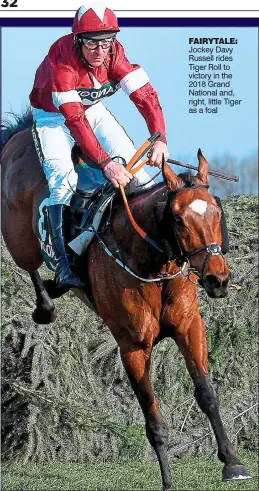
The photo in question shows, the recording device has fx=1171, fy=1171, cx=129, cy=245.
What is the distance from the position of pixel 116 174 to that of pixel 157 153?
0.36 metres

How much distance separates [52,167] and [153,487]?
116 inches

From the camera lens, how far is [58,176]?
26.0 ft

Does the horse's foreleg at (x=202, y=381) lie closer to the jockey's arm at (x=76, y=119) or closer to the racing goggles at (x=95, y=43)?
the jockey's arm at (x=76, y=119)

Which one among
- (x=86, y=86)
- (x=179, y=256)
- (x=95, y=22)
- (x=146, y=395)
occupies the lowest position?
(x=146, y=395)

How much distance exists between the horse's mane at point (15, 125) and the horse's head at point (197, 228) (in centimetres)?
295

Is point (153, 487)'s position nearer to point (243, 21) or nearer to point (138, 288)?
point (138, 288)

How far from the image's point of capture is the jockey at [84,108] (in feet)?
24.2

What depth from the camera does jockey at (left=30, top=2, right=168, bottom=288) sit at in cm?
738

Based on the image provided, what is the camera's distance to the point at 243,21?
8320 millimetres

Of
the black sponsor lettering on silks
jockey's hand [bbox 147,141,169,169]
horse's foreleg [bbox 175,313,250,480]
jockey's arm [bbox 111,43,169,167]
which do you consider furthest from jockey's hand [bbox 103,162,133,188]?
horse's foreleg [bbox 175,313,250,480]

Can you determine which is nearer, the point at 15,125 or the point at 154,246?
the point at 154,246

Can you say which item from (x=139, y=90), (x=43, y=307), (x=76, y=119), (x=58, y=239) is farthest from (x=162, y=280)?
(x=43, y=307)

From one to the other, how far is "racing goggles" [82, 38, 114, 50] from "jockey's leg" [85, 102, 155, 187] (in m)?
0.86

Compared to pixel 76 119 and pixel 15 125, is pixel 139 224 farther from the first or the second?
pixel 15 125
